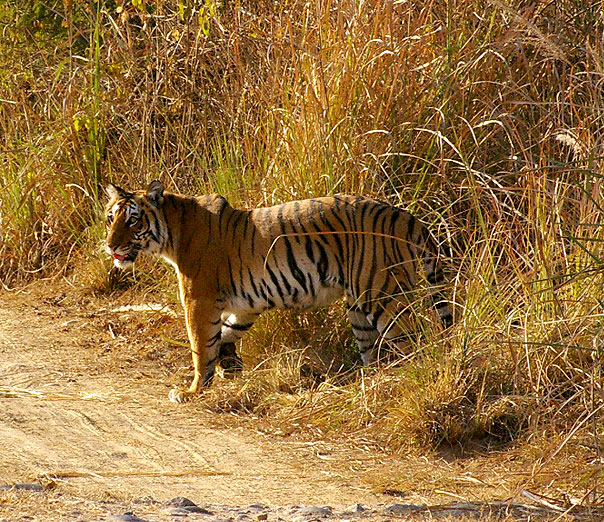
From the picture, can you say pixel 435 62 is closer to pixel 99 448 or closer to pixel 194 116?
pixel 194 116

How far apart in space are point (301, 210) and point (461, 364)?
1.45m

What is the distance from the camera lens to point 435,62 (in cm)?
665

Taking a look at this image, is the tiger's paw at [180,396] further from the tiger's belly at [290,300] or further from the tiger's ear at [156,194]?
the tiger's ear at [156,194]

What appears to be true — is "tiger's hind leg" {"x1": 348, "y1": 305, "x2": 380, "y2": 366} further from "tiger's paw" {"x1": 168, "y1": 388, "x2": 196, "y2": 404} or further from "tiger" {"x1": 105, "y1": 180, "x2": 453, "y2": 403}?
"tiger's paw" {"x1": 168, "y1": 388, "x2": 196, "y2": 404}

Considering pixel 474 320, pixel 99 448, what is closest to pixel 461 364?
pixel 474 320

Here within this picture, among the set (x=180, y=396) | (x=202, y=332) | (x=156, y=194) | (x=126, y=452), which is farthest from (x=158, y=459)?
(x=156, y=194)

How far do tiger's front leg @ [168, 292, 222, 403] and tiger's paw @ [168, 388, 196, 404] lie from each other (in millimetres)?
86

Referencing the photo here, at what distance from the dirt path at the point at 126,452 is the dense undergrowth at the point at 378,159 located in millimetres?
370

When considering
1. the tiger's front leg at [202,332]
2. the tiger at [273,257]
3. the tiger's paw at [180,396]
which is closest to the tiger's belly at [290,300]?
the tiger at [273,257]

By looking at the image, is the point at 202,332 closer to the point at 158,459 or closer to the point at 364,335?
the point at 364,335

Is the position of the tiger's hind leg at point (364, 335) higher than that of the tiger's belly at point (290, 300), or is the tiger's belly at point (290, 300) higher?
the tiger's belly at point (290, 300)

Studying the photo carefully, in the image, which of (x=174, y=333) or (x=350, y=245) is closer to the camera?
(x=350, y=245)

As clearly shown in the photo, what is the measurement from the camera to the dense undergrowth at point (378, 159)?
5141mm

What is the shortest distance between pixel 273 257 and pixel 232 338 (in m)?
0.63
